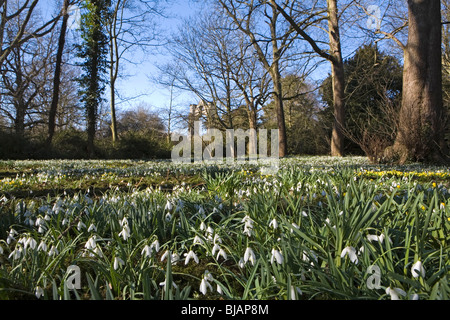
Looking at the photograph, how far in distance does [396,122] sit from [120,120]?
39.5 m

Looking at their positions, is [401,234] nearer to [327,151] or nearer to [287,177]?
[287,177]

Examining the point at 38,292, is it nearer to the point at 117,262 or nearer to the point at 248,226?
the point at 117,262

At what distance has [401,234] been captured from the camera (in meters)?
1.77

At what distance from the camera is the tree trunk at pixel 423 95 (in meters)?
8.96

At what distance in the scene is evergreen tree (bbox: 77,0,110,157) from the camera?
18.8m

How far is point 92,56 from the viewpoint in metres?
19.2

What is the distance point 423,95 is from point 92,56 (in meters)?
18.1

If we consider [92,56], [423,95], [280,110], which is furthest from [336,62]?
[92,56]

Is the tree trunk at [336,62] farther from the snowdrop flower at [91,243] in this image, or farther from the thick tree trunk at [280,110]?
the snowdrop flower at [91,243]

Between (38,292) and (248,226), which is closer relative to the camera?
(38,292)

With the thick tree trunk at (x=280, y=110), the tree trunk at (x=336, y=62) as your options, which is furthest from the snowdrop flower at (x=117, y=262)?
the thick tree trunk at (x=280, y=110)

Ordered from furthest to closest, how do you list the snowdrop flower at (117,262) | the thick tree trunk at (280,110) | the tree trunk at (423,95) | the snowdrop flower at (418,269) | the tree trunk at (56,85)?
the thick tree trunk at (280,110) → the tree trunk at (56,85) → the tree trunk at (423,95) → the snowdrop flower at (117,262) → the snowdrop flower at (418,269)

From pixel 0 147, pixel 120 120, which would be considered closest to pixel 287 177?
pixel 0 147

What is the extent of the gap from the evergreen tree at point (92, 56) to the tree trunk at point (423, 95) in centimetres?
1617
